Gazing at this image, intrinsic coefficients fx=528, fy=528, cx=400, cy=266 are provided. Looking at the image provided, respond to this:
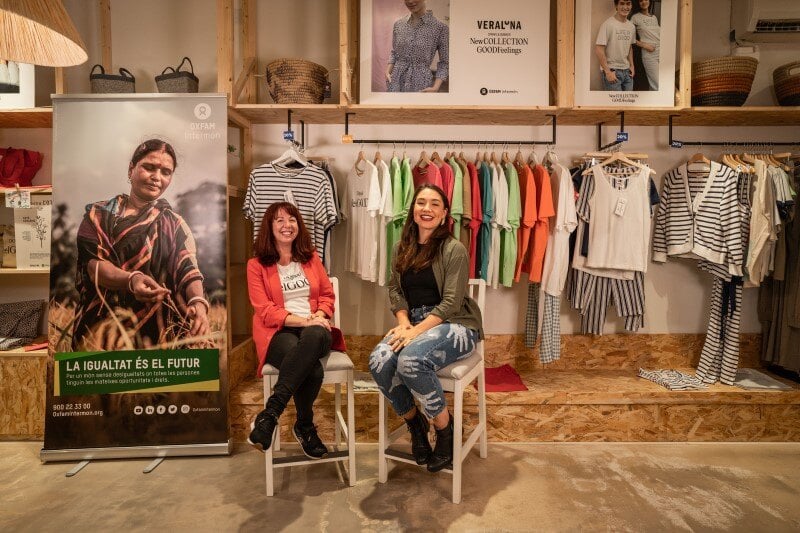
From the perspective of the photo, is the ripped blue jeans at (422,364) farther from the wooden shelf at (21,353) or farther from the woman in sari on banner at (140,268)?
the wooden shelf at (21,353)

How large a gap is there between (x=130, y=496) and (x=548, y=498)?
76.1 inches

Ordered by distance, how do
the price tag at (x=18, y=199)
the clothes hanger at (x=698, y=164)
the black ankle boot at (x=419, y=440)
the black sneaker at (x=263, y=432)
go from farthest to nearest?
the clothes hanger at (x=698, y=164) → the price tag at (x=18, y=199) → the black ankle boot at (x=419, y=440) → the black sneaker at (x=263, y=432)

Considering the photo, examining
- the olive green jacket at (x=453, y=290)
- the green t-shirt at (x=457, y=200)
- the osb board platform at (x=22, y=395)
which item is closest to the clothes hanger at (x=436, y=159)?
the green t-shirt at (x=457, y=200)

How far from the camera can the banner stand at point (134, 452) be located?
283 centimetres

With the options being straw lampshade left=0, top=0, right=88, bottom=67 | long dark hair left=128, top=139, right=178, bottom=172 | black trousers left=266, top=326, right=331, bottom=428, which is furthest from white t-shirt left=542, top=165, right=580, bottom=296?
straw lampshade left=0, top=0, right=88, bottom=67

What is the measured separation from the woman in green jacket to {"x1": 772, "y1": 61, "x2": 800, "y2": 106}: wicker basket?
2.43 m

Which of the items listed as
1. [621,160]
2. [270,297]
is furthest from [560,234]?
[270,297]

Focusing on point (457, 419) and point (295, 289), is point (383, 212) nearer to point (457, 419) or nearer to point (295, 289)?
point (295, 289)

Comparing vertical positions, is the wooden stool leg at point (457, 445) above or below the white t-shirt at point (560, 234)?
below

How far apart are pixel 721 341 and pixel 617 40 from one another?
199 centimetres

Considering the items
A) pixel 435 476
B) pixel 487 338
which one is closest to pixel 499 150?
pixel 487 338

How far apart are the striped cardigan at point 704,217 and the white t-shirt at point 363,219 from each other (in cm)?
192

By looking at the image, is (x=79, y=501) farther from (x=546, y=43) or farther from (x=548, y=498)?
(x=546, y=43)

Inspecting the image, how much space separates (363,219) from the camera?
3.37m
